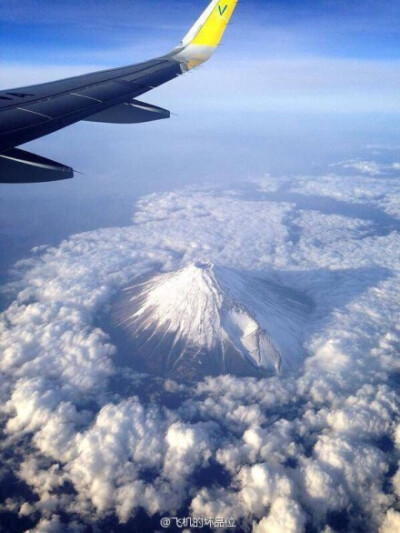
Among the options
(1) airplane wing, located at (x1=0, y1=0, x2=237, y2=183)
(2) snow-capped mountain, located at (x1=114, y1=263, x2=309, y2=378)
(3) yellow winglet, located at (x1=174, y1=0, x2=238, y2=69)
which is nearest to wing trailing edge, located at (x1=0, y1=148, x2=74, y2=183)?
(1) airplane wing, located at (x1=0, y1=0, x2=237, y2=183)

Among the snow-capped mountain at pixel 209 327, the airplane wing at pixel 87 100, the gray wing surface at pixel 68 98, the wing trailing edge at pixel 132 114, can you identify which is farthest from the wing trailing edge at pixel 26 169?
the snow-capped mountain at pixel 209 327

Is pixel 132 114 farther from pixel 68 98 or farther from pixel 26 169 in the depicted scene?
pixel 26 169

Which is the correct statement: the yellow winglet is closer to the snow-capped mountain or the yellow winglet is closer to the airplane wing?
the airplane wing

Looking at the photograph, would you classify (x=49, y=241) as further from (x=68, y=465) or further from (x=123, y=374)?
(x=68, y=465)

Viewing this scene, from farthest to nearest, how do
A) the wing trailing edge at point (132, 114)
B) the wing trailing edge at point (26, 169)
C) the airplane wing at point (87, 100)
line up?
1. the wing trailing edge at point (132, 114)
2. the airplane wing at point (87, 100)
3. the wing trailing edge at point (26, 169)

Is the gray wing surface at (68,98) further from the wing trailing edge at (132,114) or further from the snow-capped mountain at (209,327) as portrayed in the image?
the snow-capped mountain at (209,327)

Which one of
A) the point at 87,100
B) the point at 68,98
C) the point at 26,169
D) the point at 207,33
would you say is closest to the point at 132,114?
the point at 87,100

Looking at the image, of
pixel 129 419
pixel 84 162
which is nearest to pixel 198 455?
pixel 129 419
